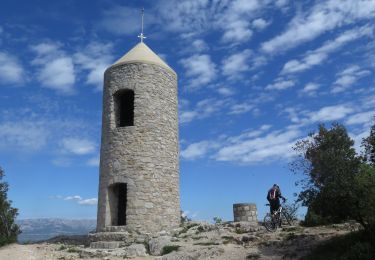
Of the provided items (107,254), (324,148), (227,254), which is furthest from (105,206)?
(324,148)

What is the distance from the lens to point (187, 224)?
18812mm

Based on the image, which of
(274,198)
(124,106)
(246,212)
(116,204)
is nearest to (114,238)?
(116,204)

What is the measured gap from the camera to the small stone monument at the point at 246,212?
19172 millimetres

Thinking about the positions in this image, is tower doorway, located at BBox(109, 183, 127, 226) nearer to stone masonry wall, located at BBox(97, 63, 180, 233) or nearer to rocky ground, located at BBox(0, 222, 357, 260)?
stone masonry wall, located at BBox(97, 63, 180, 233)

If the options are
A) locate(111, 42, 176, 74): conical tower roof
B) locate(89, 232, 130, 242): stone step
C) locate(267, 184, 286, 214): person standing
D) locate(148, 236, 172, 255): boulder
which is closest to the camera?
locate(148, 236, 172, 255): boulder

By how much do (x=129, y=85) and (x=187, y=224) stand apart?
6951 mm

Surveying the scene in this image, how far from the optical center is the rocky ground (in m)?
13.2

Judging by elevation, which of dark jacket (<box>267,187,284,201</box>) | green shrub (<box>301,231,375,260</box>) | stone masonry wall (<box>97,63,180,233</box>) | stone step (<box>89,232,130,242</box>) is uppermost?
stone masonry wall (<box>97,63,180,233</box>)

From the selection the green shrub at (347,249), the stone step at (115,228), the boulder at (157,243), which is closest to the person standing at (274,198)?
the green shrub at (347,249)

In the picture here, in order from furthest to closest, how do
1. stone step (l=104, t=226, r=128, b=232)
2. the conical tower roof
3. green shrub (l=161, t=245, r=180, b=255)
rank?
the conical tower roof, stone step (l=104, t=226, r=128, b=232), green shrub (l=161, t=245, r=180, b=255)

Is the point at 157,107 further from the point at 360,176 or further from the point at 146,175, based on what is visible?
the point at 360,176

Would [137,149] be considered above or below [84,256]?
above

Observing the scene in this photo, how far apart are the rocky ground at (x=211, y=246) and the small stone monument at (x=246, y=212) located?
189 cm

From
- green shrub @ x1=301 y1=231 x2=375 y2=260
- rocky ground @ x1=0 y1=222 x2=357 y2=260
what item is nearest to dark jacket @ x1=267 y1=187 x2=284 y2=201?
rocky ground @ x1=0 y1=222 x2=357 y2=260
